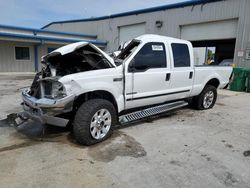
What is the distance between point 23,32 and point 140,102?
1804 cm

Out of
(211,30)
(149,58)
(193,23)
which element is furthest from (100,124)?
(193,23)

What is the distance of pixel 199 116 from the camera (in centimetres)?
577

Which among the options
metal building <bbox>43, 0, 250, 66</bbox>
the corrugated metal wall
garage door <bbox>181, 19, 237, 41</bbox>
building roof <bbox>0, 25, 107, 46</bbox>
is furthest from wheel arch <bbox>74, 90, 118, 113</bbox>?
the corrugated metal wall

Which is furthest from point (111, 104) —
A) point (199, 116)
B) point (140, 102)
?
point (199, 116)

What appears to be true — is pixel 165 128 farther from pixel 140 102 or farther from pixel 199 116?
pixel 199 116

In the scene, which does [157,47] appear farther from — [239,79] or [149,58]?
[239,79]

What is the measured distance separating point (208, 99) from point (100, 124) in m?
4.06

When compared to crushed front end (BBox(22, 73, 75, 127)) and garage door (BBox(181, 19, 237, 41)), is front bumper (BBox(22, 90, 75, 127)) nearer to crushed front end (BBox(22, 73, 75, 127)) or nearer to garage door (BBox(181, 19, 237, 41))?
crushed front end (BBox(22, 73, 75, 127))

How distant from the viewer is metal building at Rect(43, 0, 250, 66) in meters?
12.2

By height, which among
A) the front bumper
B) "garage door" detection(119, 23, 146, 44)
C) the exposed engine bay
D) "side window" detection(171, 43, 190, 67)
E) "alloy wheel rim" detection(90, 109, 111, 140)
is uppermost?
"garage door" detection(119, 23, 146, 44)

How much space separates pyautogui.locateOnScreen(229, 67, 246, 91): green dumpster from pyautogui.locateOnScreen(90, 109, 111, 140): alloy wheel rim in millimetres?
9578

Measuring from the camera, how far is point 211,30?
13.9m

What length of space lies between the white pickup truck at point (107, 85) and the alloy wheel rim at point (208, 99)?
30.1 inches

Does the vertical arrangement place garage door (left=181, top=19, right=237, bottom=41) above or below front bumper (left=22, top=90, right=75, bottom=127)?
above
